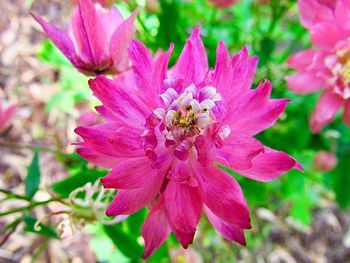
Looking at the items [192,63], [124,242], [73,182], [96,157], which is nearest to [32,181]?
[73,182]

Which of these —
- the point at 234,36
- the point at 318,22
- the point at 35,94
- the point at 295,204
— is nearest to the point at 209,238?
the point at 295,204

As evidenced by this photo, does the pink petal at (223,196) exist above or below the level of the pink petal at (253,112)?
below

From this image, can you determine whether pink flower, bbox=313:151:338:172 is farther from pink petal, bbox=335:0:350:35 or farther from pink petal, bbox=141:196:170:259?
pink petal, bbox=141:196:170:259

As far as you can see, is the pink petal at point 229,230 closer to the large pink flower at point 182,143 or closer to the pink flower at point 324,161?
the large pink flower at point 182,143

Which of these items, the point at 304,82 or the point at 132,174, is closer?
the point at 132,174

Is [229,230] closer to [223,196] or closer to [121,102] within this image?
[223,196]

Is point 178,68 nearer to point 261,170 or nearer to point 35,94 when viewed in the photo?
point 261,170

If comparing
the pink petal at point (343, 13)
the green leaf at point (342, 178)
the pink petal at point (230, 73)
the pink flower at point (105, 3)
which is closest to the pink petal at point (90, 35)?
the pink flower at point (105, 3)
